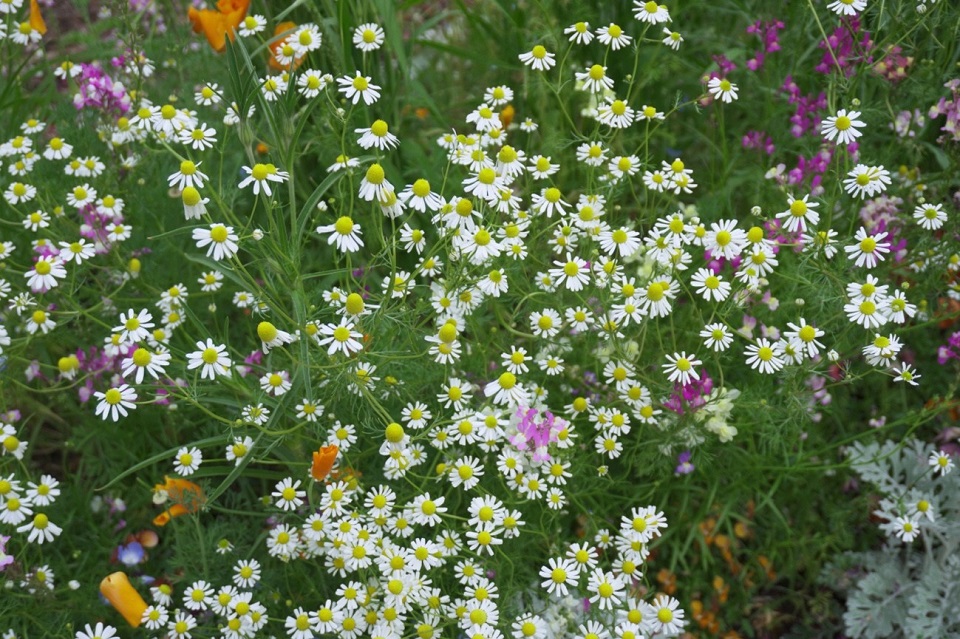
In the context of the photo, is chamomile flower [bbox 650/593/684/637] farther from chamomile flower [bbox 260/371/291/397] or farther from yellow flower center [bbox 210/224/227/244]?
yellow flower center [bbox 210/224/227/244]

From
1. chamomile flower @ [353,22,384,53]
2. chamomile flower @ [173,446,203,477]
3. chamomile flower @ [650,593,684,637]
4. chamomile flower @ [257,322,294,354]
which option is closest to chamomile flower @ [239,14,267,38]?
chamomile flower @ [353,22,384,53]

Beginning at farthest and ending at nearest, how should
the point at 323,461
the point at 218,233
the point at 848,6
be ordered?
the point at 848,6 < the point at 323,461 < the point at 218,233

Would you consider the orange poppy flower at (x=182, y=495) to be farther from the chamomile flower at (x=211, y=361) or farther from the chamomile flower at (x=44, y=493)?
the chamomile flower at (x=211, y=361)

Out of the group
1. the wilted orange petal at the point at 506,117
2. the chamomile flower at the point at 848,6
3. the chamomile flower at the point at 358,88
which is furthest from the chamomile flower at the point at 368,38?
the chamomile flower at the point at 848,6

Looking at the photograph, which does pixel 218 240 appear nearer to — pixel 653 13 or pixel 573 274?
pixel 573 274

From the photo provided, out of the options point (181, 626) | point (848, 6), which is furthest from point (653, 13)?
point (181, 626)

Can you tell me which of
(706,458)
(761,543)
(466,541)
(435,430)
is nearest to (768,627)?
(761,543)

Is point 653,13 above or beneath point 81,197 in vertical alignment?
beneath

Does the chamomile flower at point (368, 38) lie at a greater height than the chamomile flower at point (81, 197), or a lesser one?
greater
